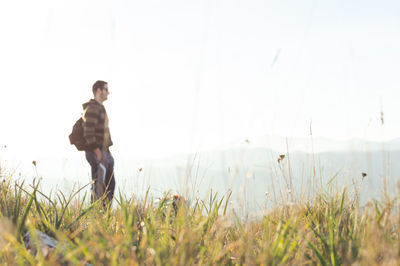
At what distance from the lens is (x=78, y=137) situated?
4387mm

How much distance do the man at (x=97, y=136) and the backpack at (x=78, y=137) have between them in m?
0.08

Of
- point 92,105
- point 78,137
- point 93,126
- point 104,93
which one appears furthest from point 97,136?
point 104,93

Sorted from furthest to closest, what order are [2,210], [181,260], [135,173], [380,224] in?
[135,173] → [2,210] → [380,224] → [181,260]

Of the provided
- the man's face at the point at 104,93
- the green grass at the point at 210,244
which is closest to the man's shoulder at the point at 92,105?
the man's face at the point at 104,93

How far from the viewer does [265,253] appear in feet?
4.35

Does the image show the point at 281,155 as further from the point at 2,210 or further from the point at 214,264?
the point at 2,210

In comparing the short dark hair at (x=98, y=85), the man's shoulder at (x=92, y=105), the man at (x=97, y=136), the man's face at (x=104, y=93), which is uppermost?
the short dark hair at (x=98, y=85)

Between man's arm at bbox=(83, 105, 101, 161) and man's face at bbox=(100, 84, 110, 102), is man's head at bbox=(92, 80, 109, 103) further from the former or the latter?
man's arm at bbox=(83, 105, 101, 161)

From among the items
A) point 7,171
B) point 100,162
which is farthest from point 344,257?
point 7,171

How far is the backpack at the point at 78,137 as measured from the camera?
14.3 feet

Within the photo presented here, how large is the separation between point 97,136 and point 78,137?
27cm

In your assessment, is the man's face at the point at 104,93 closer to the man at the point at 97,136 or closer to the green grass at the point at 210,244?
the man at the point at 97,136

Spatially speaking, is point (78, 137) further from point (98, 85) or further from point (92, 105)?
point (98, 85)

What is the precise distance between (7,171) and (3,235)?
9.38 ft
